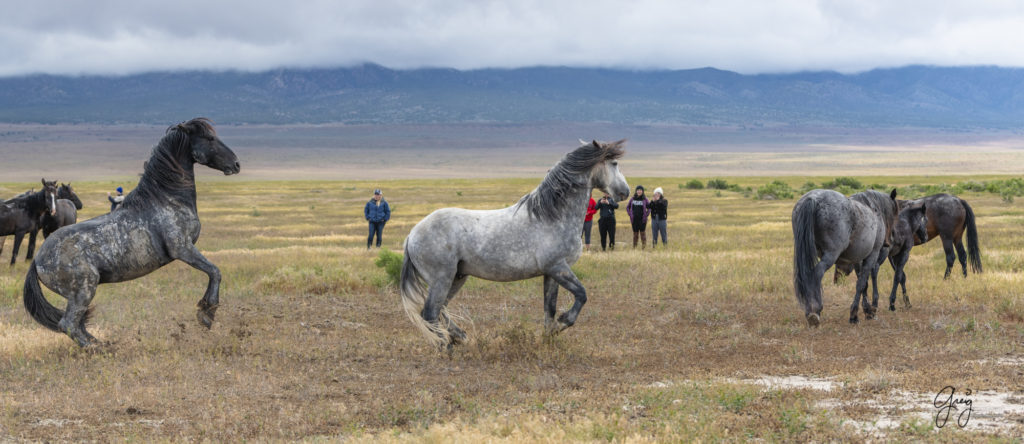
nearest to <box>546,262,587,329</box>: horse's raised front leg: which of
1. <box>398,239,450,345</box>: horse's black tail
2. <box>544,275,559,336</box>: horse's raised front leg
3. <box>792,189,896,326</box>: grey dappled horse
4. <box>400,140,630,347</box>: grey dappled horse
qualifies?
<box>400,140,630,347</box>: grey dappled horse

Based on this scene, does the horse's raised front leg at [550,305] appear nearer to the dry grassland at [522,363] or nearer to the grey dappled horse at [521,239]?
the grey dappled horse at [521,239]

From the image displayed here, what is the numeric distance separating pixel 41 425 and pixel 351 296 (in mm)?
7694

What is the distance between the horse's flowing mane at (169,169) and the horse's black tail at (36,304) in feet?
4.17

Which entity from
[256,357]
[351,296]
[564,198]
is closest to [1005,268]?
[564,198]

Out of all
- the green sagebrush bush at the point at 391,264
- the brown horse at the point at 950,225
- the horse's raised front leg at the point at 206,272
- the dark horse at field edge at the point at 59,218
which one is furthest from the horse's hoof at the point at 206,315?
the brown horse at the point at 950,225

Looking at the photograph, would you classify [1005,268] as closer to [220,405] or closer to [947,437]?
[947,437]

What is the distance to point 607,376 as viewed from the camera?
8.95m

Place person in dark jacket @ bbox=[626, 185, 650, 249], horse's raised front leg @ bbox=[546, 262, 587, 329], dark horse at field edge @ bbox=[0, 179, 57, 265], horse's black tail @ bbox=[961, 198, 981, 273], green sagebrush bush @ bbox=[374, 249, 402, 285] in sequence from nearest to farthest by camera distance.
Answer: horse's raised front leg @ bbox=[546, 262, 587, 329] < horse's black tail @ bbox=[961, 198, 981, 273] < green sagebrush bush @ bbox=[374, 249, 402, 285] < dark horse at field edge @ bbox=[0, 179, 57, 265] < person in dark jacket @ bbox=[626, 185, 650, 249]

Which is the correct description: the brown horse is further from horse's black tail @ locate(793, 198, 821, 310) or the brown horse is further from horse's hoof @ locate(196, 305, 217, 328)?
horse's hoof @ locate(196, 305, 217, 328)

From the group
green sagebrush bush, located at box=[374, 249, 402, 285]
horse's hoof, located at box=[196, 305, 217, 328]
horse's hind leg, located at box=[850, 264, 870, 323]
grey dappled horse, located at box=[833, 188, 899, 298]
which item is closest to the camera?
horse's hoof, located at box=[196, 305, 217, 328]

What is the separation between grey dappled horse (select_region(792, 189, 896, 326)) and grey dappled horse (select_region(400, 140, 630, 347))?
10.2 feet

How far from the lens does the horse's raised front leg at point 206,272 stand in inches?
391

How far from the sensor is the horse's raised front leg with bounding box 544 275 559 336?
10.1 meters

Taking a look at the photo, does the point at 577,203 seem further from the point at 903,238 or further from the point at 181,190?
the point at 903,238
